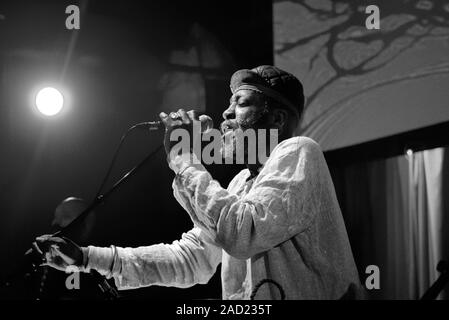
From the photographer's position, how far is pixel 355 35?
3324mm

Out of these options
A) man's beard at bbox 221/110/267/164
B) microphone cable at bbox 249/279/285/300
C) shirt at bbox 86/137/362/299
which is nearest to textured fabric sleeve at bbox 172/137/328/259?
shirt at bbox 86/137/362/299

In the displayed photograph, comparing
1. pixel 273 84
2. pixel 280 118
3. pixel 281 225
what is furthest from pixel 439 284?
pixel 273 84

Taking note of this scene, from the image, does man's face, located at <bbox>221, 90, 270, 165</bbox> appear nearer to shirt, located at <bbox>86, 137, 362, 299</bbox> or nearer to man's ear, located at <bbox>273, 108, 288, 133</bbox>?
man's ear, located at <bbox>273, 108, 288, 133</bbox>

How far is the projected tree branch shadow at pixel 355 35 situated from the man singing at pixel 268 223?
1300mm

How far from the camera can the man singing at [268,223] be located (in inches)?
68.7

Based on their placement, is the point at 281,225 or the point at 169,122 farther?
the point at 169,122

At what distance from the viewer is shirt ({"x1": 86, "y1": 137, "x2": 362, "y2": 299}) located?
174 centimetres

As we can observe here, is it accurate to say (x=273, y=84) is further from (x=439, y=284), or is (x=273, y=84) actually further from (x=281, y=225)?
(x=439, y=284)

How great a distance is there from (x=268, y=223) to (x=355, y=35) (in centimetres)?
200

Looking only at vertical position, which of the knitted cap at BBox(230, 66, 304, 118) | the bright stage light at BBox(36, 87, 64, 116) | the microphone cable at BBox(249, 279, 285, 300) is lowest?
the microphone cable at BBox(249, 279, 285, 300)

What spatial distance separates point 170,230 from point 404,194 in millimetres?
1598

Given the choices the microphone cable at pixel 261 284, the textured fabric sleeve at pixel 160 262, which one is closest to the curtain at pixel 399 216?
the textured fabric sleeve at pixel 160 262

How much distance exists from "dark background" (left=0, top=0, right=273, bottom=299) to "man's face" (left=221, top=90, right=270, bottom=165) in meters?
1.47

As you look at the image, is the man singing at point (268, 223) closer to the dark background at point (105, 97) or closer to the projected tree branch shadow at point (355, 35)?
the projected tree branch shadow at point (355, 35)
